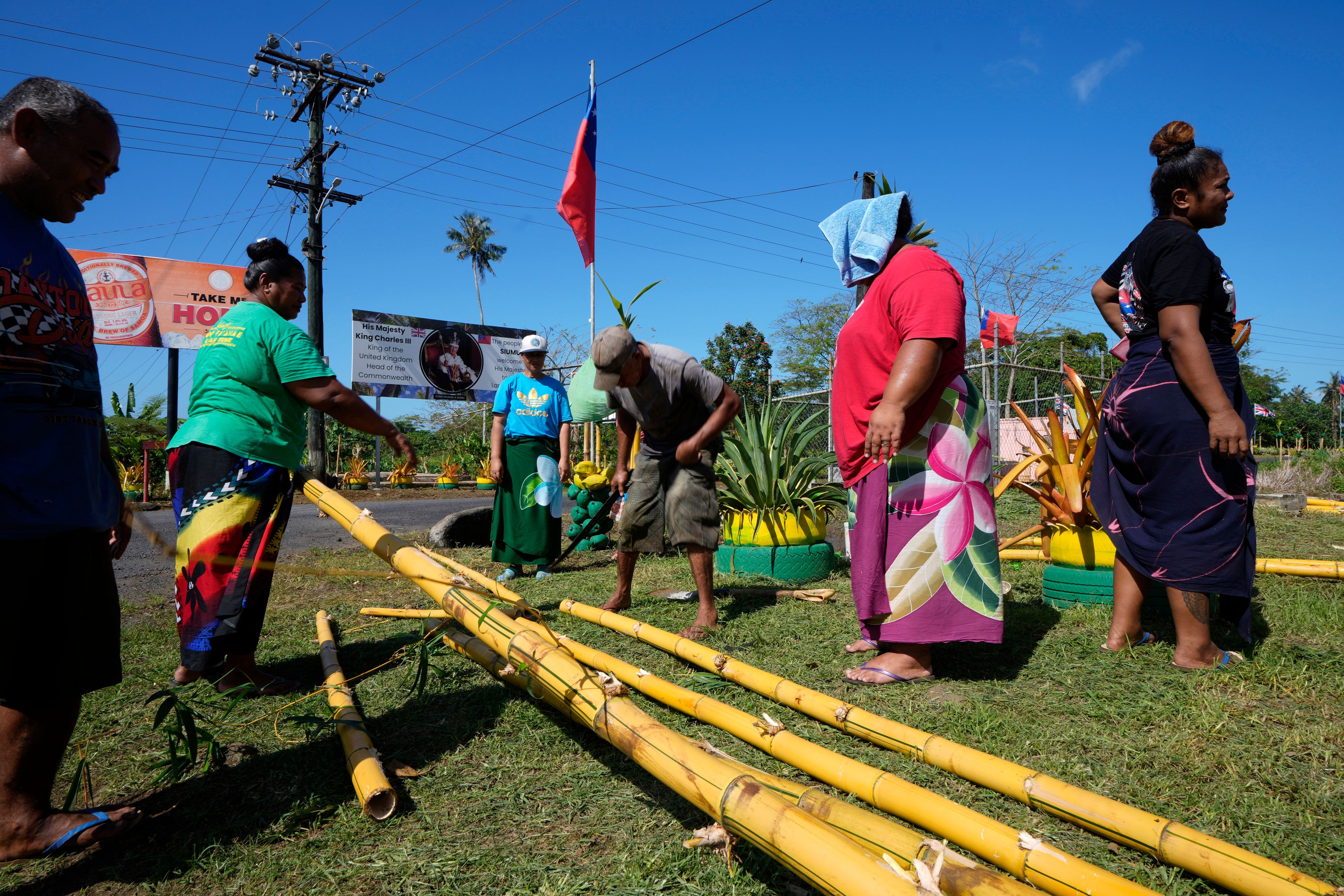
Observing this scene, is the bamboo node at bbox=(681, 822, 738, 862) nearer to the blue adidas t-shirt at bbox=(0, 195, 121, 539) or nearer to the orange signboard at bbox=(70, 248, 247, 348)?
the blue adidas t-shirt at bbox=(0, 195, 121, 539)

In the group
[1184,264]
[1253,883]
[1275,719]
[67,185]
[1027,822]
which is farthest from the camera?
[1184,264]

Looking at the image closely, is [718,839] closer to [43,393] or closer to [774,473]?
[43,393]

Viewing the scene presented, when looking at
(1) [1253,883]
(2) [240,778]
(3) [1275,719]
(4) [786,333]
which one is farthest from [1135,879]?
(4) [786,333]

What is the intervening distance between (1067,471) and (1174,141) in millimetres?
1460

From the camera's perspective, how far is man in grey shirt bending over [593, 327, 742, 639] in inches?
139

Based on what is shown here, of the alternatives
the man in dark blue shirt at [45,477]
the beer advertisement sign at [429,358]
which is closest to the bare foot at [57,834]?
the man in dark blue shirt at [45,477]

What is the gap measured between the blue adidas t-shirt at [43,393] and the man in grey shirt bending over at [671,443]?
6.56ft

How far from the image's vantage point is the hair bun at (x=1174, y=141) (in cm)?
271

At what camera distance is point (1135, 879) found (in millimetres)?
1432

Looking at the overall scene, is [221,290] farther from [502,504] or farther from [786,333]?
[786,333]

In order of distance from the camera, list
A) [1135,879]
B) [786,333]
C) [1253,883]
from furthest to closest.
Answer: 1. [786,333]
2. [1135,879]
3. [1253,883]

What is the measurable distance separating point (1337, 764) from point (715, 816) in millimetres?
1684

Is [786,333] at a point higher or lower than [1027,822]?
higher

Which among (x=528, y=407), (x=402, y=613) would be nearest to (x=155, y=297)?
(x=528, y=407)
